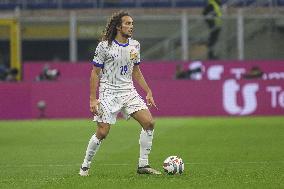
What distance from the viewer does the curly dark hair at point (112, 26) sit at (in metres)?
13.0

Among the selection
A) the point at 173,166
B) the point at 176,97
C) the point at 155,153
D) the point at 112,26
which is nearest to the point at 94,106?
the point at 112,26

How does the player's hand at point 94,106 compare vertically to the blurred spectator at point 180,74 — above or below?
below

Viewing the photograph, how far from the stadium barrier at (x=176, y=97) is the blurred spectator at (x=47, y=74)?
1.26 meters

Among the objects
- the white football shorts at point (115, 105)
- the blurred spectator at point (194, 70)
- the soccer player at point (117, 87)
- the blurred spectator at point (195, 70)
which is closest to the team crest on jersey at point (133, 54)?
the soccer player at point (117, 87)

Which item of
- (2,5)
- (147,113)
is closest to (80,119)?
(2,5)

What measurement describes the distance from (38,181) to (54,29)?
912 inches

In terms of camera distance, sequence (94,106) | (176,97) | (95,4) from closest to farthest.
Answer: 1. (94,106)
2. (176,97)
3. (95,4)

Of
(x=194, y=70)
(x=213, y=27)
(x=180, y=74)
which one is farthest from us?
(x=213, y=27)

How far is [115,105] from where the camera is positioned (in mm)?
13031

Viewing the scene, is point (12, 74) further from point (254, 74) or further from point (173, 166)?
point (173, 166)

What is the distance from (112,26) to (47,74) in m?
19.4

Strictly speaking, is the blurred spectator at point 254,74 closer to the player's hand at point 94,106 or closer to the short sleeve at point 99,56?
the short sleeve at point 99,56

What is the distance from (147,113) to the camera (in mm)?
12992

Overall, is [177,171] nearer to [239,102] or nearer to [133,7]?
[239,102]
